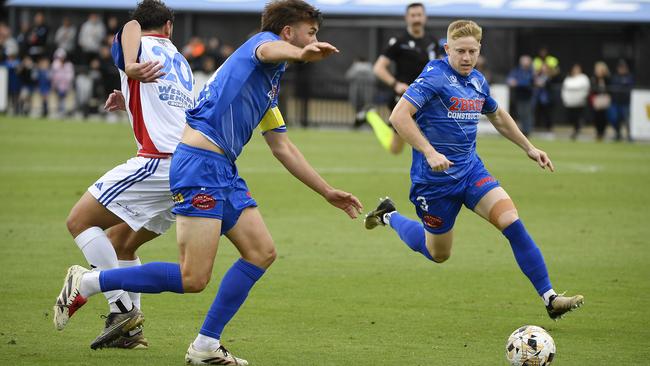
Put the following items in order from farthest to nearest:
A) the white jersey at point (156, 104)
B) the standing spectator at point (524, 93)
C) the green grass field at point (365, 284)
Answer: the standing spectator at point (524, 93) → the green grass field at point (365, 284) → the white jersey at point (156, 104)

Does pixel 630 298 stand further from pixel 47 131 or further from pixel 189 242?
pixel 47 131

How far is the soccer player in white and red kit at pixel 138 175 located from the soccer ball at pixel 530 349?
231 cm

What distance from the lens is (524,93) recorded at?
96.1 ft

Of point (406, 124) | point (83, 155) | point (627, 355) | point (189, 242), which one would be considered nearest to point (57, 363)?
point (189, 242)

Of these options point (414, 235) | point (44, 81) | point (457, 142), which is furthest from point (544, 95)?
point (457, 142)

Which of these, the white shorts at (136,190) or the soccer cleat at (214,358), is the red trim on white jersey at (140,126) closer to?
the white shorts at (136,190)

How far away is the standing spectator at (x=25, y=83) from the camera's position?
105 ft

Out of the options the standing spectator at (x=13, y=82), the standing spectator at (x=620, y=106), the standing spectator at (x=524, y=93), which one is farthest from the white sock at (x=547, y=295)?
the standing spectator at (x=13, y=82)

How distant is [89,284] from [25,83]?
88.1 ft

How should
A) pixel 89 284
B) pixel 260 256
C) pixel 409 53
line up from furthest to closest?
pixel 409 53 → pixel 260 256 → pixel 89 284

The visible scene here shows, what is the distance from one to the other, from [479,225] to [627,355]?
647 cm

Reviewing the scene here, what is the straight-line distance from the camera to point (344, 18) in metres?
36.2

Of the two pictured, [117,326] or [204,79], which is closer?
[117,326]

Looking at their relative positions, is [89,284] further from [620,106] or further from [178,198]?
[620,106]
